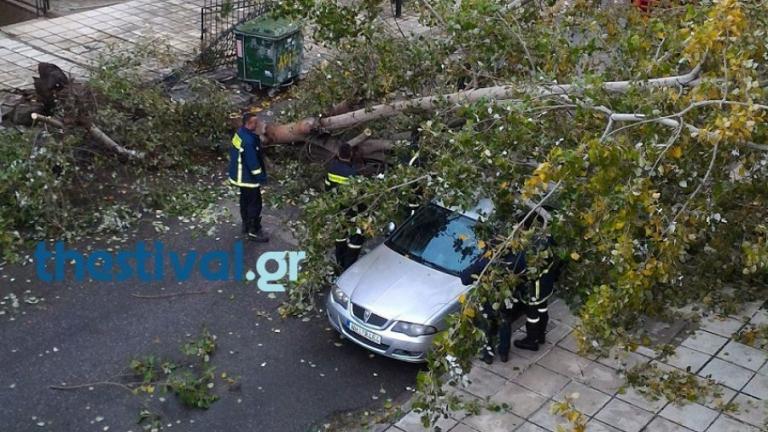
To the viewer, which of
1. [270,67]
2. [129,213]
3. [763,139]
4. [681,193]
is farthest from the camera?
[270,67]

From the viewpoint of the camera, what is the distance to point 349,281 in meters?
9.59

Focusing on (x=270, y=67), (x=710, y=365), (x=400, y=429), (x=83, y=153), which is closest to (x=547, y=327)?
(x=710, y=365)

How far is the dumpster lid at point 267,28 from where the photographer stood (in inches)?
586

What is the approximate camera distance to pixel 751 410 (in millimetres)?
8727

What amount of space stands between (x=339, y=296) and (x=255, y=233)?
2.28 m

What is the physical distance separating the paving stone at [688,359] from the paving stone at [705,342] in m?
0.09

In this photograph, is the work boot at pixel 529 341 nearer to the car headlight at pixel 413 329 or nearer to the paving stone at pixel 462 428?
the car headlight at pixel 413 329

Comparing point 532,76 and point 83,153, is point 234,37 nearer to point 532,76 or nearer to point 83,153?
point 83,153

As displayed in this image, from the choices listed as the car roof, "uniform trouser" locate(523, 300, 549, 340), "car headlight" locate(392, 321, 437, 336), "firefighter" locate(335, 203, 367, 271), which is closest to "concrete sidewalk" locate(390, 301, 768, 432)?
"uniform trouser" locate(523, 300, 549, 340)

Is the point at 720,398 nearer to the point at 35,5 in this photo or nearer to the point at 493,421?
the point at 493,421

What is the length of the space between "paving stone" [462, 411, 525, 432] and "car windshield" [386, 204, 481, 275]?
5.09 feet

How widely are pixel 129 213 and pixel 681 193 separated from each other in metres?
6.58

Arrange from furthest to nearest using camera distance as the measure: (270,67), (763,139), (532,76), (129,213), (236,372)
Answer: (270,67)
(129,213)
(532,76)
(236,372)
(763,139)

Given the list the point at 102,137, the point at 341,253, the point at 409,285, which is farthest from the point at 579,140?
the point at 102,137
